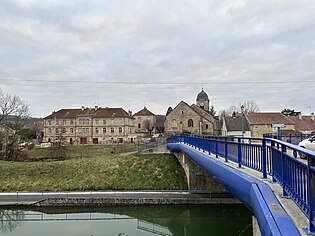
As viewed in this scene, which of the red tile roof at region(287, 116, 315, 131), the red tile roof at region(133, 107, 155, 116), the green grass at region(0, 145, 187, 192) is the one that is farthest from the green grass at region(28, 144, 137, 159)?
the red tile roof at region(133, 107, 155, 116)

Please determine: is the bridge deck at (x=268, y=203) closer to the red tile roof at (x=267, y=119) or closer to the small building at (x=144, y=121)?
the red tile roof at (x=267, y=119)

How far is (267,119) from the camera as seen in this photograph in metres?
48.2

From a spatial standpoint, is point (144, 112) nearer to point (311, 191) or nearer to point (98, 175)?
point (98, 175)

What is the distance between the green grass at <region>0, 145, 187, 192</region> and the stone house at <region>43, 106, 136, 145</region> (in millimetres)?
31404

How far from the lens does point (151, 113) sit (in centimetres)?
8000

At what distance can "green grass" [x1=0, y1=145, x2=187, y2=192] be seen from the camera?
→ 2566 centimetres

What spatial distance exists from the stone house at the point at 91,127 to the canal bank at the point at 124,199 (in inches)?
1544

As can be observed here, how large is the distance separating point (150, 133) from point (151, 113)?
662 cm

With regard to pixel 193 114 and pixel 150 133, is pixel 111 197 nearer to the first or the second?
pixel 193 114

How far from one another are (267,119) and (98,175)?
3155cm

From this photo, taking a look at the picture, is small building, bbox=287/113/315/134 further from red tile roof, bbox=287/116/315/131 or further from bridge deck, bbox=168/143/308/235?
bridge deck, bbox=168/143/308/235

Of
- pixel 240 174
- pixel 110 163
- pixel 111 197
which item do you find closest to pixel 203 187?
pixel 111 197

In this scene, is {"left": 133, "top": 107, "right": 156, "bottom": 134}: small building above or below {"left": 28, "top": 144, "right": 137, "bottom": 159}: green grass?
above

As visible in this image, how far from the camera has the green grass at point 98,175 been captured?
2566 centimetres
